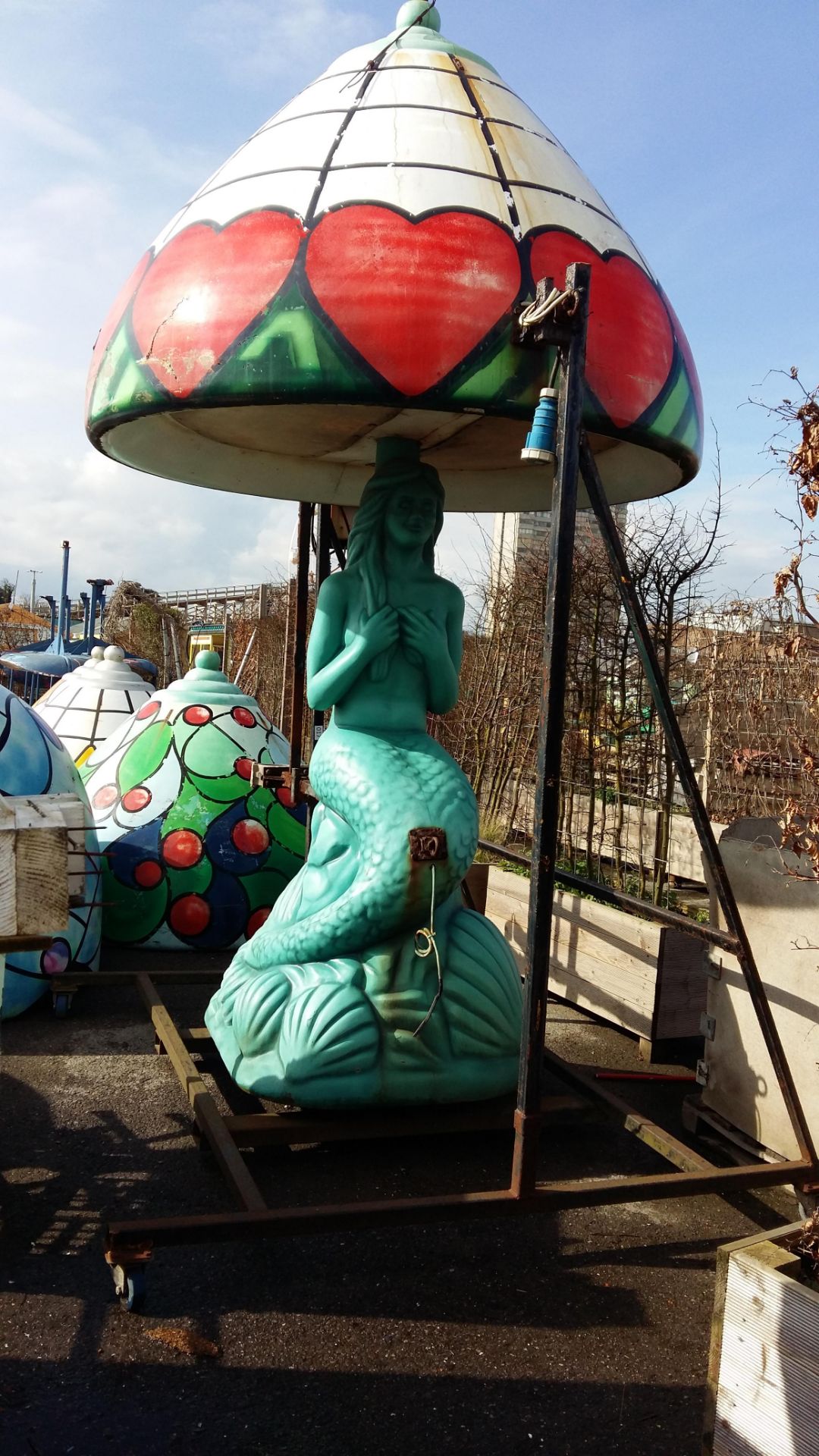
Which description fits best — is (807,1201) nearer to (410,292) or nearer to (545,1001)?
(545,1001)

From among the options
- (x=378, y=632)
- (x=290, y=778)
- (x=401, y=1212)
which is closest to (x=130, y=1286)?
(x=401, y=1212)

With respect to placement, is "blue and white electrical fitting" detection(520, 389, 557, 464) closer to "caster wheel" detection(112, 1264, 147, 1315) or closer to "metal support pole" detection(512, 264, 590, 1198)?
"metal support pole" detection(512, 264, 590, 1198)

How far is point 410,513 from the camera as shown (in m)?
3.69

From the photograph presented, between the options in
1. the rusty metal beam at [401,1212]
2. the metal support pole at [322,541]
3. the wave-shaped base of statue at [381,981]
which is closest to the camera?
the rusty metal beam at [401,1212]

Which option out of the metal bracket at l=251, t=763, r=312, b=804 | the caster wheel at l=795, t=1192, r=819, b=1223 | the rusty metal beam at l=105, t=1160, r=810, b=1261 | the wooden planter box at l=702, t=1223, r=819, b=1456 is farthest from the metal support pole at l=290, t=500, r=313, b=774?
the wooden planter box at l=702, t=1223, r=819, b=1456

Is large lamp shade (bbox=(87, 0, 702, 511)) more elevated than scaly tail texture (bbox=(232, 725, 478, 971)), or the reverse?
large lamp shade (bbox=(87, 0, 702, 511))

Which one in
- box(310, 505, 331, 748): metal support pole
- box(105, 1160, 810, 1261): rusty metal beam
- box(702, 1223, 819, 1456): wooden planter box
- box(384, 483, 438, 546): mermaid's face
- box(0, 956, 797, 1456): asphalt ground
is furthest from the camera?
box(310, 505, 331, 748): metal support pole

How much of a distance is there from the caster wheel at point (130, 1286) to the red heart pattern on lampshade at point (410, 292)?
2293 mm

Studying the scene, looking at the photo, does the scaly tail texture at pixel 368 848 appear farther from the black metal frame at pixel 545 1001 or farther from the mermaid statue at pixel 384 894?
the black metal frame at pixel 545 1001

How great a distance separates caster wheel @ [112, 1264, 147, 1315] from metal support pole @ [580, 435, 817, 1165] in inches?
69.5

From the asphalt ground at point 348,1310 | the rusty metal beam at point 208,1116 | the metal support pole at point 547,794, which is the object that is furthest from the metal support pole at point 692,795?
the rusty metal beam at point 208,1116

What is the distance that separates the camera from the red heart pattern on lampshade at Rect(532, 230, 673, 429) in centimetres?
271

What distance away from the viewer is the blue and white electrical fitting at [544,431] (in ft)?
8.32

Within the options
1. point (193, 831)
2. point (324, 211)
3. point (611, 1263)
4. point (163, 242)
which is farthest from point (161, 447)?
point (611, 1263)
